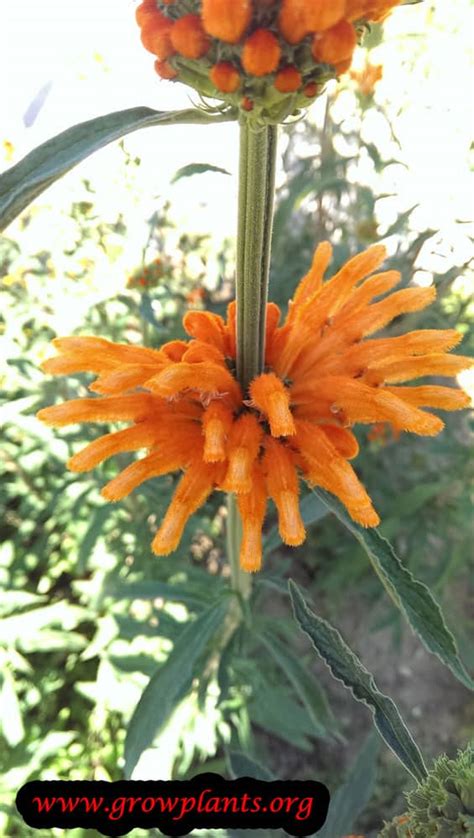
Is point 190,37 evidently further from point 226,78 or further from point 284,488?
point 284,488

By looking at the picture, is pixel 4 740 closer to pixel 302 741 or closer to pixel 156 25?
pixel 302 741

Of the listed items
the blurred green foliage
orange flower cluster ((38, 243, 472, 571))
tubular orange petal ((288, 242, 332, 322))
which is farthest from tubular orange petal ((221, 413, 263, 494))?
the blurred green foliage

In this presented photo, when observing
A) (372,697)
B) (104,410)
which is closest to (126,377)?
(104,410)

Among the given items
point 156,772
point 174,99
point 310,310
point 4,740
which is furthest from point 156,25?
point 4,740

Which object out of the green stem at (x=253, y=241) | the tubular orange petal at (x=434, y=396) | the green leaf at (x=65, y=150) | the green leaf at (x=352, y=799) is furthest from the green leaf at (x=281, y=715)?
the green leaf at (x=65, y=150)

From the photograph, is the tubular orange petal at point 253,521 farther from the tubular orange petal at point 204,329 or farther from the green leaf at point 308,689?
the green leaf at point 308,689

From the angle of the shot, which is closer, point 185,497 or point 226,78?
point 226,78
